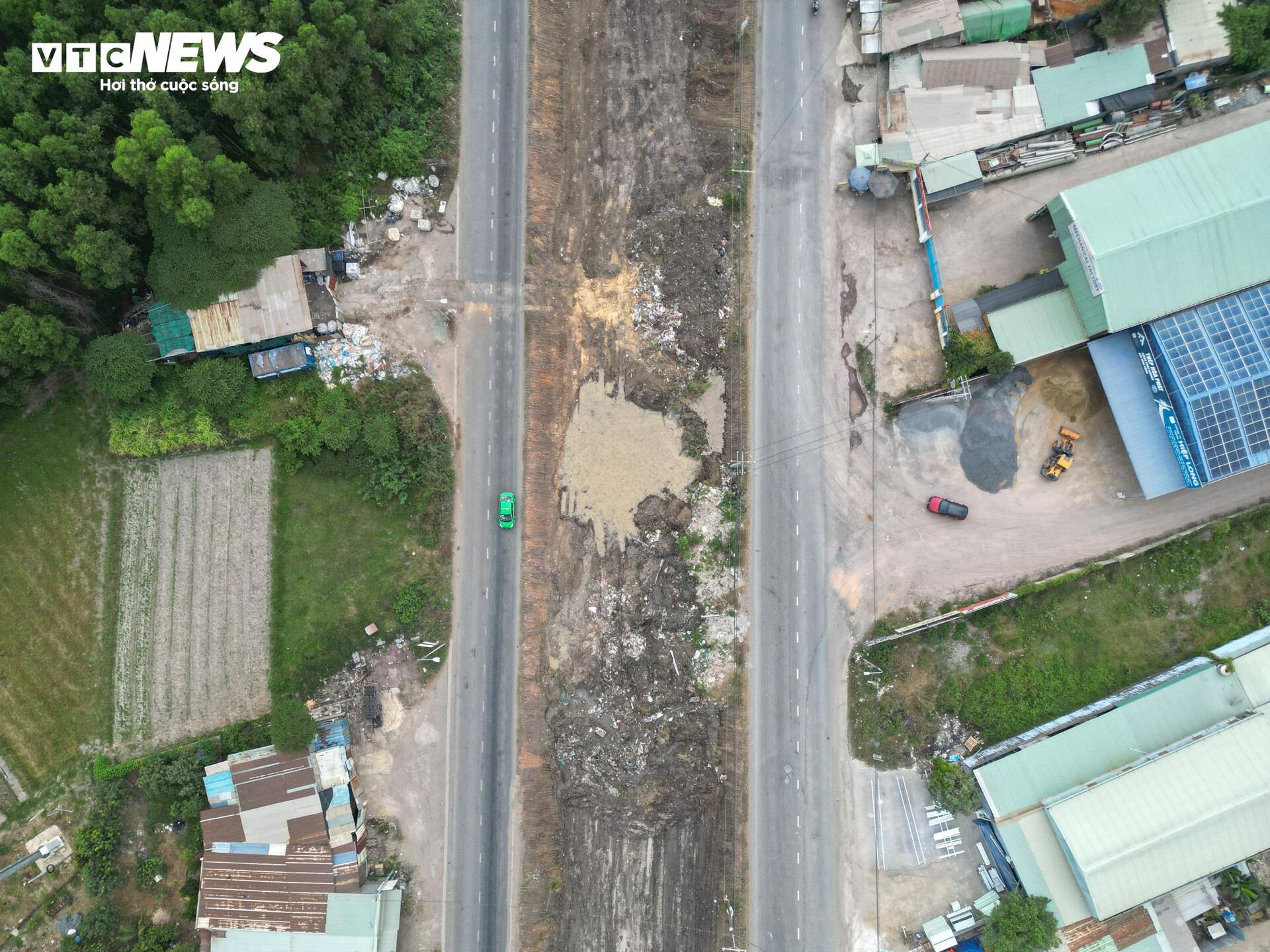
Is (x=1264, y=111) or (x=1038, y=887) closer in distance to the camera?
(x=1038, y=887)

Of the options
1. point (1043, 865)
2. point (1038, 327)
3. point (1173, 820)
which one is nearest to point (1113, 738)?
point (1173, 820)

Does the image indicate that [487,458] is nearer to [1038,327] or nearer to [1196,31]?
[1038,327]

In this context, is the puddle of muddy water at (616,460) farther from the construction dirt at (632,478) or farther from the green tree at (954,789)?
the green tree at (954,789)

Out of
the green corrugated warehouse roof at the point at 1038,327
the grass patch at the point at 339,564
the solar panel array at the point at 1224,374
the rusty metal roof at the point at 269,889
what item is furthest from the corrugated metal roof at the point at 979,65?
the rusty metal roof at the point at 269,889

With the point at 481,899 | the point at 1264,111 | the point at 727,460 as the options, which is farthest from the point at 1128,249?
the point at 481,899

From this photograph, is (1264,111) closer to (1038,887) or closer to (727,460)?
(727,460)

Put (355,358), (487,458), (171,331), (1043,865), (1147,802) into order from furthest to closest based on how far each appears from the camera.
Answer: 1. (487,458)
2. (355,358)
3. (171,331)
4. (1043,865)
5. (1147,802)

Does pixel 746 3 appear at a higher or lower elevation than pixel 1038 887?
higher
